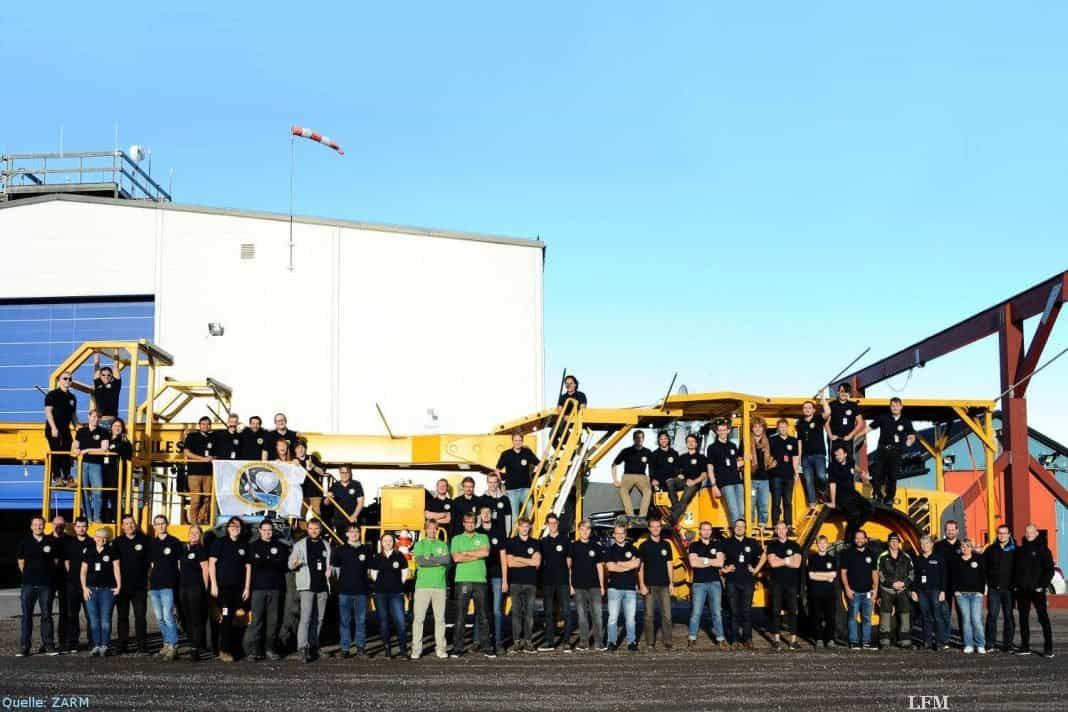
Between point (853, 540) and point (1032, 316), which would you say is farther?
point (1032, 316)

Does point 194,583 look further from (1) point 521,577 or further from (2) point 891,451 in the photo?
(2) point 891,451

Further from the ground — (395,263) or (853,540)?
(395,263)

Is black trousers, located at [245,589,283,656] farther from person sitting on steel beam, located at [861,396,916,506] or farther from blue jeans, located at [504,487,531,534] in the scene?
person sitting on steel beam, located at [861,396,916,506]

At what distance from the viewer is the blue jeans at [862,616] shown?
51.3 feet

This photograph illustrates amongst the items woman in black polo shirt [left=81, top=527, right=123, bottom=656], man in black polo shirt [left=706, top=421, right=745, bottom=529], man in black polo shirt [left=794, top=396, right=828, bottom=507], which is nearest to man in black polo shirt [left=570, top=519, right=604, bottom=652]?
man in black polo shirt [left=706, top=421, right=745, bottom=529]

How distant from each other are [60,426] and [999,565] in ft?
41.2

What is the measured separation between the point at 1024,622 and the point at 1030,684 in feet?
10.4

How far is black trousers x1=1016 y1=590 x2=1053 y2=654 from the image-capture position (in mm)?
14766

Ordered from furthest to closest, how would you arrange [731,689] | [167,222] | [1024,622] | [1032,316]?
[167,222]
[1032,316]
[1024,622]
[731,689]

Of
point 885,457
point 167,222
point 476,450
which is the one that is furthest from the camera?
point 167,222

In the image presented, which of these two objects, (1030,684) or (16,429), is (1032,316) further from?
(16,429)

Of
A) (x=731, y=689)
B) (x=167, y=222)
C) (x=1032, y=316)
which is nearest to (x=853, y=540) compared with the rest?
(x=731, y=689)

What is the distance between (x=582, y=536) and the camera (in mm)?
15562

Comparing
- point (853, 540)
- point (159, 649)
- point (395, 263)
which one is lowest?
point (159, 649)
